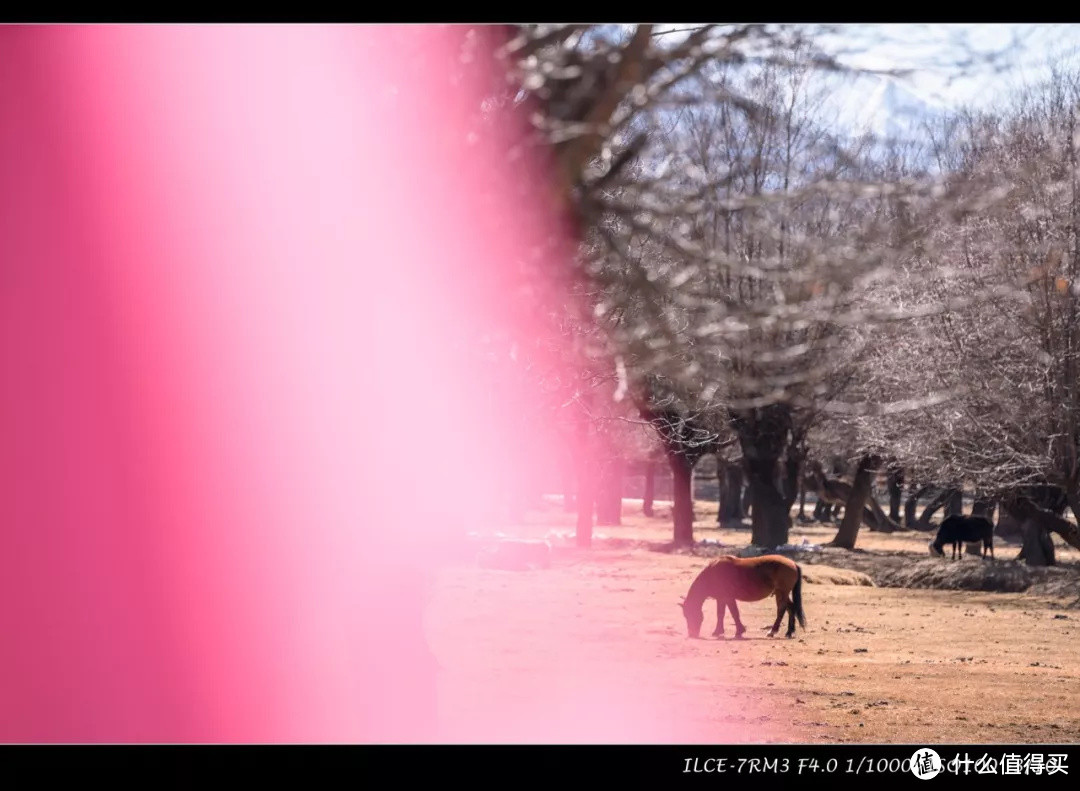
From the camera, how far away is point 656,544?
87.2 ft

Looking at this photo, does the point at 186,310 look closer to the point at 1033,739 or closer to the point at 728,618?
the point at 1033,739

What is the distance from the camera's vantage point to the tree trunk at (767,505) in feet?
83.7

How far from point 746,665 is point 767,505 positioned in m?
13.8

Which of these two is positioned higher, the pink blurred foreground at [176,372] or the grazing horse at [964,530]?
the pink blurred foreground at [176,372]

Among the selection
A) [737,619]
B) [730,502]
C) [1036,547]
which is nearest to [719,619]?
[737,619]

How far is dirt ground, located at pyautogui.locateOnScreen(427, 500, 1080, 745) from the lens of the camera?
9828 mm

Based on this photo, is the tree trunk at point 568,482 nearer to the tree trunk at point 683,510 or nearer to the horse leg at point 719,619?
the tree trunk at point 683,510

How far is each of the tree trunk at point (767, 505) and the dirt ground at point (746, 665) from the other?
182 inches

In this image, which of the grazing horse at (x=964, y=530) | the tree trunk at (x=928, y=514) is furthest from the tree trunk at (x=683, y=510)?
the tree trunk at (x=928, y=514)

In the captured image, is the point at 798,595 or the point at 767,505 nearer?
the point at 798,595

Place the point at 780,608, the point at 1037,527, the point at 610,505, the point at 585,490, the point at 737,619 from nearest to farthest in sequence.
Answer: the point at 737,619 < the point at 780,608 < the point at 1037,527 < the point at 585,490 < the point at 610,505

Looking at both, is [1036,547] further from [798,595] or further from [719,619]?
[719,619]

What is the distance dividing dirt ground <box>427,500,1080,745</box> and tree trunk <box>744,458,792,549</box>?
182 inches

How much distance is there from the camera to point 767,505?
26297 millimetres
